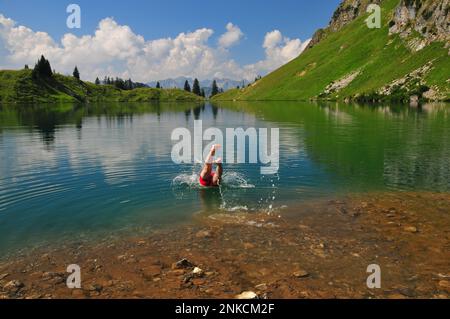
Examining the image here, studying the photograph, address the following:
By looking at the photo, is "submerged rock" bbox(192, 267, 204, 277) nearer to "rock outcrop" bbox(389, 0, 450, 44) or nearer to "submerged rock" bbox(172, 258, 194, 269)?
"submerged rock" bbox(172, 258, 194, 269)

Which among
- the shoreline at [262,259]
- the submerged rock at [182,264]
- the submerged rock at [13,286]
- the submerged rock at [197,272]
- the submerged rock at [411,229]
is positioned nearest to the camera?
the shoreline at [262,259]

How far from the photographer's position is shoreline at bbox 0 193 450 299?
1259 centimetres

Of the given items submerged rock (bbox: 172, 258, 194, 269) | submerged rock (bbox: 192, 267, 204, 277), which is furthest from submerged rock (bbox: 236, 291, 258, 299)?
submerged rock (bbox: 172, 258, 194, 269)

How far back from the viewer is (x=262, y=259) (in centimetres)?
1496

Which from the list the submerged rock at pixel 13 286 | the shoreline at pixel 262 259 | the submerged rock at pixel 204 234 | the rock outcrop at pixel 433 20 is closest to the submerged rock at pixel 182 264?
the shoreline at pixel 262 259

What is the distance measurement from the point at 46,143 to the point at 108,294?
41.5m

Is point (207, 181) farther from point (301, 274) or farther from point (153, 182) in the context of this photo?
point (301, 274)

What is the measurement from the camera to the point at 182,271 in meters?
14.0

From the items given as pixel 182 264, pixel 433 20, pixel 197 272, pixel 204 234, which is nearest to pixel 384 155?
pixel 204 234

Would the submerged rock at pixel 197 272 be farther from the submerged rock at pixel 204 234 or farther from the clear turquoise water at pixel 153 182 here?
the clear turquoise water at pixel 153 182

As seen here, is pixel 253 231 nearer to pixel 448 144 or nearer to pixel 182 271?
pixel 182 271

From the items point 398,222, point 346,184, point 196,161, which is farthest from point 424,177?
point 196,161

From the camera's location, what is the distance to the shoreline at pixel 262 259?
1259 centimetres

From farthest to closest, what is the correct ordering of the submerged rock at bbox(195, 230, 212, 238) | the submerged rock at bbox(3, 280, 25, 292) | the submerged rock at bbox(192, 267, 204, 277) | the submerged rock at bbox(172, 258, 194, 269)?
the submerged rock at bbox(195, 230, 212, 238) → the submerged rock at bbox(172, 258, 194, 269) → the submerged rock at bbox(192, 267, 204, 277) → the submerged rock at bbox(3, 280, 25, 292)
